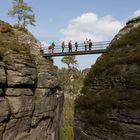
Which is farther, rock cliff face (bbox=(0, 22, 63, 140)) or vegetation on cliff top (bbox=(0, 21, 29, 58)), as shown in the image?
vegetation on cliff top (bbox=(0, 21, 29, 58))

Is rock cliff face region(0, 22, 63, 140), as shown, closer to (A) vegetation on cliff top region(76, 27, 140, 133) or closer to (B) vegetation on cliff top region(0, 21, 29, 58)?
(B) vegetation on cliff top region(0, 21, 29, 58)

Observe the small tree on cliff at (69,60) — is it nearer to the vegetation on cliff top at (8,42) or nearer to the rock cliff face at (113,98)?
the vegetation on cliff top at (8,42)

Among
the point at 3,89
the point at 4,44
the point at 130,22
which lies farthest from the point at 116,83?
the point at 4,44

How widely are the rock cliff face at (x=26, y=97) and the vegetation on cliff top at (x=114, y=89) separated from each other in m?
23.0

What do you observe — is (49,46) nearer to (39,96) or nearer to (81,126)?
(39,96)

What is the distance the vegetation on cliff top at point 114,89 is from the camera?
8.36 m

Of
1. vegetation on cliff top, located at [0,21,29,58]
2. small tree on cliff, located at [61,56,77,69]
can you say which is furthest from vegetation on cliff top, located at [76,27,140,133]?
small tree on cliff, located at [61,56,77,69]

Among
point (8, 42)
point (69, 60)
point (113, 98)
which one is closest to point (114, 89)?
point (113, 98)

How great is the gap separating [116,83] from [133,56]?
105 cm

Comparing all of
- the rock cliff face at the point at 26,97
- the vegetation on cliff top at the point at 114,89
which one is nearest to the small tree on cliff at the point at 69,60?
the rock cliff face at the point at 26,97

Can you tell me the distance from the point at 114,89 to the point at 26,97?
91.6 feet

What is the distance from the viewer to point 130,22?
1364 cm

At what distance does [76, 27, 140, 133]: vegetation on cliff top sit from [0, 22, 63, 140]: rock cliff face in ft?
75.6

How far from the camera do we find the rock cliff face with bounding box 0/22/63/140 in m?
33.0
